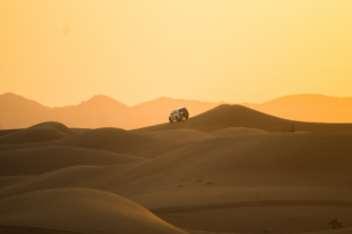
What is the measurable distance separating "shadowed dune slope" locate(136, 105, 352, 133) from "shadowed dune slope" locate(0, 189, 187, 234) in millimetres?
45817

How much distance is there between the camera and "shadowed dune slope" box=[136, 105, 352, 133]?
60100 mm

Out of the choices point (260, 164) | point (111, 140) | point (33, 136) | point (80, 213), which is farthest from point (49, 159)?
point (80, 213)

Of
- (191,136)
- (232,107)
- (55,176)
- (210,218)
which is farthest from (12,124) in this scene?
(210,218)

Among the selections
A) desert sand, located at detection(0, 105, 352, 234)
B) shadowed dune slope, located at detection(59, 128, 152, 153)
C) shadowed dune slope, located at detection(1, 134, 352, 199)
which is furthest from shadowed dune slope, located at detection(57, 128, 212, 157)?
shadowed dune slope, located at detection(1, 134, 352, 199)

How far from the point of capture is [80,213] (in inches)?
464

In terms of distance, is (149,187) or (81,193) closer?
(81,193)

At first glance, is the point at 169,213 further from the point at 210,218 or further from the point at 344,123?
the point at 344,123

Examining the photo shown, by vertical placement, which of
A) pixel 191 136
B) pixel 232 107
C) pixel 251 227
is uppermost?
pixel 232 107

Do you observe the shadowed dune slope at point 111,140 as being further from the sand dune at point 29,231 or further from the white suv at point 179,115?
the sand dune at point 29,231

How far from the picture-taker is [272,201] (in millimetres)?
17312

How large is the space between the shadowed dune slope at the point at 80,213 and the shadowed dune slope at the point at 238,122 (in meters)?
45.8

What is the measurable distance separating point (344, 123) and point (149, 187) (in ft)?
129

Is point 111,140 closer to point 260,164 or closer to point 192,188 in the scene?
point 260,164

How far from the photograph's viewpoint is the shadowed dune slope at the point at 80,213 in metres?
11.2
